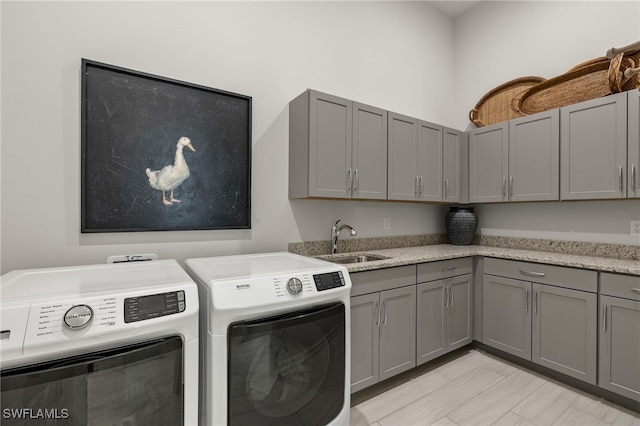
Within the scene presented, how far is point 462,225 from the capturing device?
122 inches

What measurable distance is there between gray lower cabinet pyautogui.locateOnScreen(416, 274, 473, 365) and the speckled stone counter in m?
0.25

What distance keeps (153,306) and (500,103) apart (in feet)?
11.3

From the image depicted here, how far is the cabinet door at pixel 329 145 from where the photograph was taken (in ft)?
6.97

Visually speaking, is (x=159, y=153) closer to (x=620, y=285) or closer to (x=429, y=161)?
(x=429, y=161)

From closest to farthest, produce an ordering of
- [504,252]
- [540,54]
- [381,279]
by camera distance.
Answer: [381,279] → [504,252] → [540,54]

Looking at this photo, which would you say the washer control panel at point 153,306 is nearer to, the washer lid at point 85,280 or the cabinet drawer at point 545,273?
the washer lid at point 85,280

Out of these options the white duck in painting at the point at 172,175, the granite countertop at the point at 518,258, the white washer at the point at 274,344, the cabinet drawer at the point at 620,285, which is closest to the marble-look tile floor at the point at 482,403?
the white washer at the point at 274,344

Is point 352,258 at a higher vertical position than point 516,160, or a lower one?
lower

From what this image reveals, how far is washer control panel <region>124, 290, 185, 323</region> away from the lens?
103cm

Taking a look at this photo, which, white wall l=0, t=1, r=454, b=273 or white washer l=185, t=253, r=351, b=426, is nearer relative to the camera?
white washer l=185, t=253, r=351, b=426

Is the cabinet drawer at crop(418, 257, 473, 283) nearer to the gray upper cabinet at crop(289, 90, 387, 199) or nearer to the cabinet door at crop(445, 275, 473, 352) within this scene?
the cabinet door at crop(445, 275, 473, 352)

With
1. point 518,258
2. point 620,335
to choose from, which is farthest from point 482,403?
point 518,258

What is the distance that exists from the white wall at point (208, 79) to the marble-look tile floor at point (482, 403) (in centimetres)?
124

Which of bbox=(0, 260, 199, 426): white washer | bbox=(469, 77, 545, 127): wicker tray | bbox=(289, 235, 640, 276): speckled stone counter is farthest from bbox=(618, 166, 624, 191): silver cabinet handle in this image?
bbox=(0, 260, 199, 426): white washer
